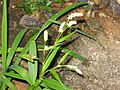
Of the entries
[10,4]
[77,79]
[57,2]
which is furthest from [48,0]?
[77,79]

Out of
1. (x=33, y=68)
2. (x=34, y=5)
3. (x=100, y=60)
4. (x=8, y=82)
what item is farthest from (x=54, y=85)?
(x=34, y=5)

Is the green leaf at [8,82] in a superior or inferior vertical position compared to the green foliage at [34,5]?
inferior

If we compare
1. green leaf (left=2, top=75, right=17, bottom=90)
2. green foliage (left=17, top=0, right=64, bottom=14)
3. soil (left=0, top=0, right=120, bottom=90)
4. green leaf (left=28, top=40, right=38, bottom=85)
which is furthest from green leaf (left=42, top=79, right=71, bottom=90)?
green foliage (left=17, top=0, right=64, bottom=14)

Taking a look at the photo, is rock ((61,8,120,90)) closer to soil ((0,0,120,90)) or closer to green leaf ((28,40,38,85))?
soil ((0,0,120,90))

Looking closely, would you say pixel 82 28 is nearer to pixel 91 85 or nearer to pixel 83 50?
pixel 83 50

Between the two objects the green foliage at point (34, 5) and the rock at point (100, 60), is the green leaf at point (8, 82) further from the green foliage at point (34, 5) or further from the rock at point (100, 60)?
the green foliage at point (34, 5)

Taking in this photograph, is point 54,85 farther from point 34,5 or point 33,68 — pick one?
point 34,5

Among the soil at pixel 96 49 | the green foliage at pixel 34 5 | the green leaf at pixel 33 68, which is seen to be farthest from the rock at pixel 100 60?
the green leaf at pixel 33 68

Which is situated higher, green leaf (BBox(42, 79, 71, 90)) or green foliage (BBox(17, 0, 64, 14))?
green foliage (BBox(17, 0, 64, 14))
